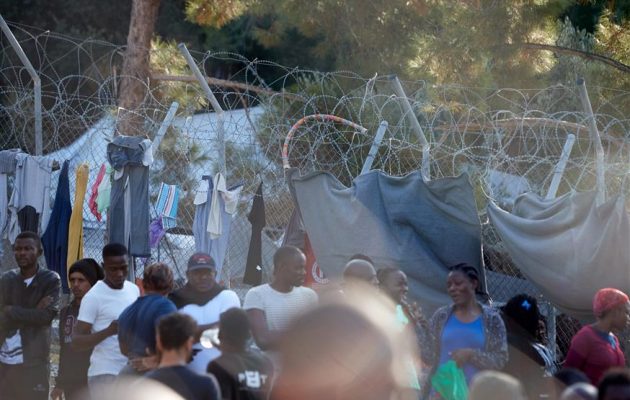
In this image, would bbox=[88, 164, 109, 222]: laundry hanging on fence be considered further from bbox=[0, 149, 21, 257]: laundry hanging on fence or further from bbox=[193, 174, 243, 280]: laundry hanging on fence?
bbox=[193, 174, 243, 280]: laundry hanging on fence

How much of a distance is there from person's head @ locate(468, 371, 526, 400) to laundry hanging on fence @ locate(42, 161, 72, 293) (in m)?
4.98

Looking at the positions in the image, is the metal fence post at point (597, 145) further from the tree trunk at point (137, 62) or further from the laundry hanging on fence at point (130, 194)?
the tree trunk at point (137, 62)

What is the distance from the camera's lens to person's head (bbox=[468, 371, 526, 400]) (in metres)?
4.48

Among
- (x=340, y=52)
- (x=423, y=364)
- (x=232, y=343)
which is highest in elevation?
(x=340, y=52)

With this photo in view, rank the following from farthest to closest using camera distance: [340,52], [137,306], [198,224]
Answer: [340,52] → [198,224] → [137,306]

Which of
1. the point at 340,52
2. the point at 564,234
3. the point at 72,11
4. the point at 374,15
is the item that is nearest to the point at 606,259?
the point at 564,234

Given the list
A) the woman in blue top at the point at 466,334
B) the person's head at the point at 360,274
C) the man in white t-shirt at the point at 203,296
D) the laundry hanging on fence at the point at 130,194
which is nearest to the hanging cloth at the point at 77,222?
the laundry hanging on fence at the point at 130,194

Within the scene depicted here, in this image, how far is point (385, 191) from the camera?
829 centimetres

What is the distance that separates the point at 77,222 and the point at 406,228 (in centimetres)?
261

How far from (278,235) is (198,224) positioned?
1.72 metres

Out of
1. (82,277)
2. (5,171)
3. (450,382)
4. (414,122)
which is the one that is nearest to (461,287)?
(450,382)

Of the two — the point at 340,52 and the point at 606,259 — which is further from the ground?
the point at 340,52

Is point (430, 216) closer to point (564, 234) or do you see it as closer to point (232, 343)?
point (564, 234)

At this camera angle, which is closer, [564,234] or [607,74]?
[564,234]
